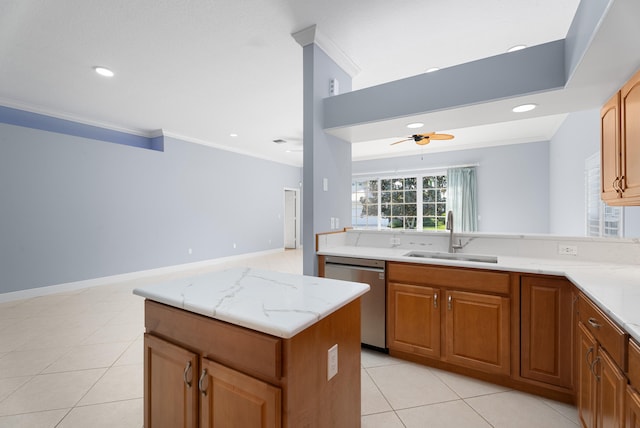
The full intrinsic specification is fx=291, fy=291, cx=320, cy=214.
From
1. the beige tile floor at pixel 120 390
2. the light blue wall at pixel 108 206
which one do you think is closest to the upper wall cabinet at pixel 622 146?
the beige tile floor at pixel 120 390

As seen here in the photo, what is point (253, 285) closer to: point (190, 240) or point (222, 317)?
point (222, 317)

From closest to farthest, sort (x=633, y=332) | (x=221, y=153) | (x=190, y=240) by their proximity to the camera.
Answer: (x=633, y=332)
(x=190, y=240)
(x=221, y=153)

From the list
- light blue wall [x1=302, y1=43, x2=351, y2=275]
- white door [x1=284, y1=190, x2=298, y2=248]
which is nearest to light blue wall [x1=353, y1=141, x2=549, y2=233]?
white door [x1=284, y1=190, x2=298, y2=248]

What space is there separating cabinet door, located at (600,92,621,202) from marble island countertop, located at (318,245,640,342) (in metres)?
0.47

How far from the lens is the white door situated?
9219mm

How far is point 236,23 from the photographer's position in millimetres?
2451

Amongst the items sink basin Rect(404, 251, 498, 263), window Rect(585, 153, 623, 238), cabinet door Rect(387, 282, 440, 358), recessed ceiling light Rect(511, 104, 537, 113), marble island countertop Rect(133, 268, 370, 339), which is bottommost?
cabinet door Rect(387, 282, 440, 358)

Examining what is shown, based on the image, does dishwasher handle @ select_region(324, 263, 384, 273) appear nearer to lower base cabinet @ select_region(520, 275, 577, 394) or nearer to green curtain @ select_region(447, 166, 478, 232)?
lower base cabinet @ select_region(520, 275, 577, 394)

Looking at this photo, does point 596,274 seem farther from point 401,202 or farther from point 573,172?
point 401,202

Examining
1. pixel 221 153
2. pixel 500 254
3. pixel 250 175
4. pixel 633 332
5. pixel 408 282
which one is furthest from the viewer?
pixel 250 175

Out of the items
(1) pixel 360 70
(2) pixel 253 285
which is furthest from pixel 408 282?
(1) pixel 360 70

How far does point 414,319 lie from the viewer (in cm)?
229

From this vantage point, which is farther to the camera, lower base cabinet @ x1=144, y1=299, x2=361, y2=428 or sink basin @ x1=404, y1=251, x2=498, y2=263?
sink basin @ x1=404, y1=251, x2=498, y2=263

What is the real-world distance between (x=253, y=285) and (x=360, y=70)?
2730 mm
